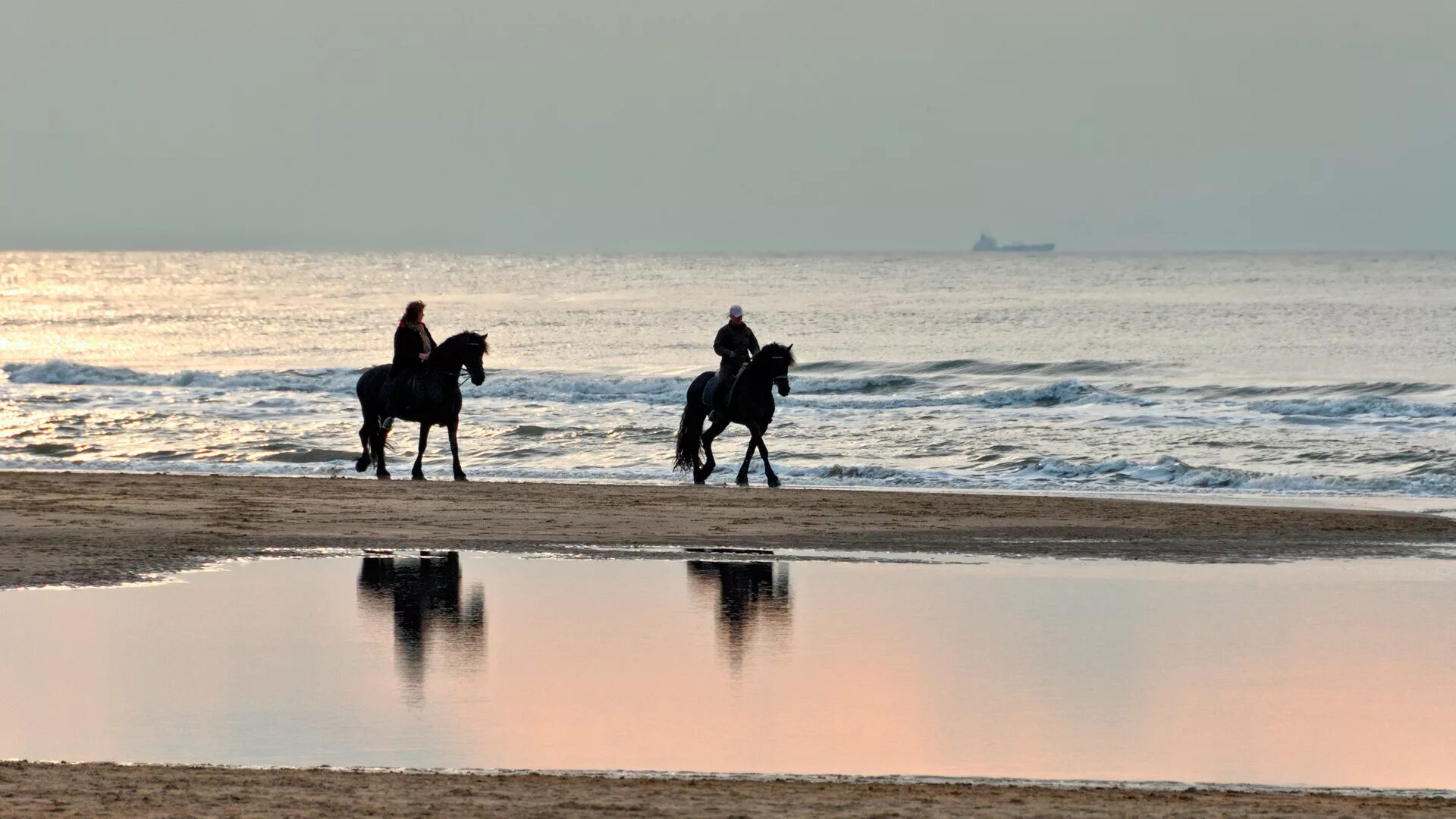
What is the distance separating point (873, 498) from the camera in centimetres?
1842

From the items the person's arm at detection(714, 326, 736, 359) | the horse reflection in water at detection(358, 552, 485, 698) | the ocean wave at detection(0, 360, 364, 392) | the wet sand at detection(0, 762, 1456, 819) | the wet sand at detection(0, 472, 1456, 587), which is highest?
the person's arm at detection(714, 326, 736, 359)

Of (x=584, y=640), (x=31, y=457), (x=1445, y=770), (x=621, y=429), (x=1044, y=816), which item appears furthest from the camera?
(x=621, y=429)

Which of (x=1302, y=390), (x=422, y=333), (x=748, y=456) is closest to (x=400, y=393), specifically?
(x=422, y=333)

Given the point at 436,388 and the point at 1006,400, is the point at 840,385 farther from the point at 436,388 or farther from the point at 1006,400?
the point at 436,388

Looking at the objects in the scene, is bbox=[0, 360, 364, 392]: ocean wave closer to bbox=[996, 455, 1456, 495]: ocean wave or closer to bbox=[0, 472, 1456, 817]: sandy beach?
bbox=[0, 472, 1456, 817]: sandy beach

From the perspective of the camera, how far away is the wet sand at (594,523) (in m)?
14.0

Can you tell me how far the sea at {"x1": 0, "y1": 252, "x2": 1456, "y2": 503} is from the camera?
24.0 meters

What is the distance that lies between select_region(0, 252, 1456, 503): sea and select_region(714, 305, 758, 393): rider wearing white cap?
207 cm

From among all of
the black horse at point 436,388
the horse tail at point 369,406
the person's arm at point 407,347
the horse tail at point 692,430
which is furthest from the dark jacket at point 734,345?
the horse tail at point 369,406

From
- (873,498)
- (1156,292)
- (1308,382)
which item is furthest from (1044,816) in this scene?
(1156,292)

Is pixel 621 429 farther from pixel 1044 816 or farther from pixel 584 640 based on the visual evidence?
pixel 1044 816

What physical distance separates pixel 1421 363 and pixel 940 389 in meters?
14.8

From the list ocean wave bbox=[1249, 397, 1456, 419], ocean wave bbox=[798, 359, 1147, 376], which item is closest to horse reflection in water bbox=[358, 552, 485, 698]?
ocean wave bbox=[1249, 397, 1456, 419]

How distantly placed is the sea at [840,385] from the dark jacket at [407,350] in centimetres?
272
